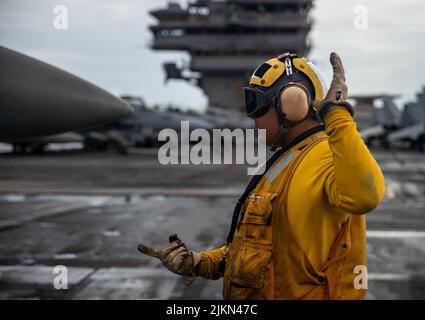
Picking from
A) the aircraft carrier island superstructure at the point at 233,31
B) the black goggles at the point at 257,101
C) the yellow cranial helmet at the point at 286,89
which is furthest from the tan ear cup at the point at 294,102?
the aircraft carrier island superstructure at the point at 233,31

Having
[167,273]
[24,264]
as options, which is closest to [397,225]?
[167,273]

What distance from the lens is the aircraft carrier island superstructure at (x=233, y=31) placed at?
174ft

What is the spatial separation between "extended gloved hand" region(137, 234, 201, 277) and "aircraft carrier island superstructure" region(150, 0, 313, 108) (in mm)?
51408

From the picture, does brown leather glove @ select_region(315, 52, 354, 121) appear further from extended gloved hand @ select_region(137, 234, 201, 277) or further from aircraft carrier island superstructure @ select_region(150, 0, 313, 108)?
aircraft carrier island superstructure @ select_region(150, 0, 313, 108)

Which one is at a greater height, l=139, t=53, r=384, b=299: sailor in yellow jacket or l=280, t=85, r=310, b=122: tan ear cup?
l=280, t=85, r=310, b=122: tan ear cup

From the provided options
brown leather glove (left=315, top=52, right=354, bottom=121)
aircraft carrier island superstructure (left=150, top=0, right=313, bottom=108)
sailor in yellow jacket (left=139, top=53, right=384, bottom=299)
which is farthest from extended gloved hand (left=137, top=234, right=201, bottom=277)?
aircraft carrier island superstructure (left=150, top=0, right=313, bottom=108)

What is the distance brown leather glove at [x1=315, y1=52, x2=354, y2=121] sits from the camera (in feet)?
7.27

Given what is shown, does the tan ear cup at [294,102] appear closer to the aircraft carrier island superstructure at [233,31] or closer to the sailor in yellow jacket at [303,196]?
the sailor in yellow jacket at [303,196]

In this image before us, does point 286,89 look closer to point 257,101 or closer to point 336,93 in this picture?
point 257,101

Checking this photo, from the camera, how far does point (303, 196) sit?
7.65 ft

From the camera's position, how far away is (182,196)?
1477 cm

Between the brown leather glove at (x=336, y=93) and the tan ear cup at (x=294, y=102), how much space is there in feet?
0.65

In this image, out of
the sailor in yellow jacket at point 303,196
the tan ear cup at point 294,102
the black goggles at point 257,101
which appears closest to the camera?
the sailor in yellow jacket at point 303,196
